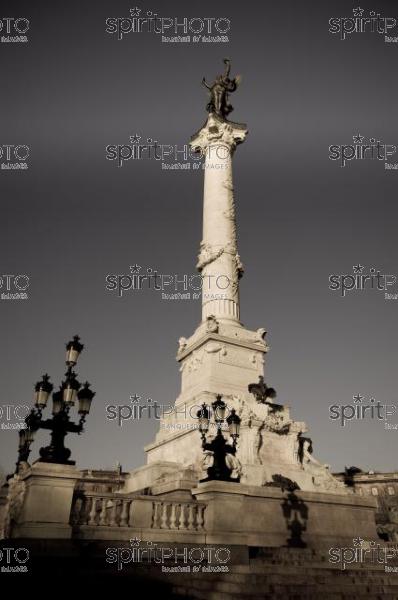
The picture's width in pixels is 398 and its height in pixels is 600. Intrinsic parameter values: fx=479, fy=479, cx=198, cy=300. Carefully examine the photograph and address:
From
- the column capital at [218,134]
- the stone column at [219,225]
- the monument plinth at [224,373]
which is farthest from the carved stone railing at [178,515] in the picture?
the column capital at [218,134]

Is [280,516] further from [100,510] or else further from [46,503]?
[46,503]

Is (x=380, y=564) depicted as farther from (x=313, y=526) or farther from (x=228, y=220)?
(x=228, y=220)

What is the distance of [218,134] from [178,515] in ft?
75.9

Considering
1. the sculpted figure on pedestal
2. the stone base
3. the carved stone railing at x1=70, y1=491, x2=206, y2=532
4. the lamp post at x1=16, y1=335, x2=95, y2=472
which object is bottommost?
the stone base

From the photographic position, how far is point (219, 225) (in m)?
26.4

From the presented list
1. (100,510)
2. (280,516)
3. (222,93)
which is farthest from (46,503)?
(222,93)

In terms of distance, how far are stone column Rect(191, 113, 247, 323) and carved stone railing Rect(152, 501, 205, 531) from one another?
12161 millimetres

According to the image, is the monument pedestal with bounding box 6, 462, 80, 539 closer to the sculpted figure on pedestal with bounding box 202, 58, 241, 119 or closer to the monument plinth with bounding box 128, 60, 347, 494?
the monument plinth with bounding box 128, 60, 347, 494

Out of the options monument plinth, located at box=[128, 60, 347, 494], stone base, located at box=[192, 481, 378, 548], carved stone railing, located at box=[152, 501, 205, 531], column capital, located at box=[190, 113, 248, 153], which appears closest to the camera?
carved stone railing, located at box=[152, 501, 205, 531]

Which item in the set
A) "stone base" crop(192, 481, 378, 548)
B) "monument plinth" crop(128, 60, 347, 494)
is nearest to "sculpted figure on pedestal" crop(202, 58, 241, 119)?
"monument plinth" crop(128, 60, 347, 494)

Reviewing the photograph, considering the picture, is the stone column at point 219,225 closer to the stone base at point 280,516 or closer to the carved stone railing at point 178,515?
the stone base at point 280,516

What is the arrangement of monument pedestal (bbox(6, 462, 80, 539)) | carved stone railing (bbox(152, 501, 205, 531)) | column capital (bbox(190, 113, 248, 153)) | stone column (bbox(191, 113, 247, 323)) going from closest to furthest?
monument pedestal (bbox(6, 462, 80, 539))
carved stone railing (bbox(152, 501, 205, 531))
stone column (bbox(191, 113, 247, 323))
column capital (bbox(190, 113, 248, 153))

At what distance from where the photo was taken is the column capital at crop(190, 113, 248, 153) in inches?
1139

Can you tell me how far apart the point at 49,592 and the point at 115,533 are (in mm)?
2343
